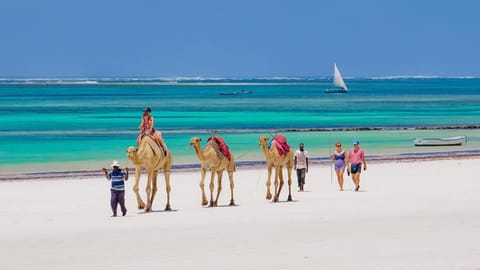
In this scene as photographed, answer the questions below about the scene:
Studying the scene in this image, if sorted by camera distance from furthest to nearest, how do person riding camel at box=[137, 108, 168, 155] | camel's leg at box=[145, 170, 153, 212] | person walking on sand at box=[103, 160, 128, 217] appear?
camel's leg at box=[145, 170, 153, 212], person riding camel at box=[137, 108, 168, 155], person walking on sand at box=[103, 160, 128, 217]

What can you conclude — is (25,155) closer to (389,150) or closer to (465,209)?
(389,150)

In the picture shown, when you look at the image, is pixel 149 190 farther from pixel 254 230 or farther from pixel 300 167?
pixel 300 167

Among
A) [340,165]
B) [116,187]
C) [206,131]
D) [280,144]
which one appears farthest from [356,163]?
[206,131]

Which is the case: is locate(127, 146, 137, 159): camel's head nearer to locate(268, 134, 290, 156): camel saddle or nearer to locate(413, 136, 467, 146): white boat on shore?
locate(268, 134, 290, 156): camel saddle

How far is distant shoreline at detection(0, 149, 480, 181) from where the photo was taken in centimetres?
3193

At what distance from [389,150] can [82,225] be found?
87.4 feet

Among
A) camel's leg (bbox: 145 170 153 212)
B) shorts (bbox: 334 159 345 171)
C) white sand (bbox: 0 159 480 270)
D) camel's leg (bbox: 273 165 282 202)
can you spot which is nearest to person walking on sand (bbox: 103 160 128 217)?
white sand (bbox: 0 159 480 270)

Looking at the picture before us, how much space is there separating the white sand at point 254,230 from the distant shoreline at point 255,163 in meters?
5.24

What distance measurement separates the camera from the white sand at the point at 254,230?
1473 centimetres

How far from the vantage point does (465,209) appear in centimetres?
2038

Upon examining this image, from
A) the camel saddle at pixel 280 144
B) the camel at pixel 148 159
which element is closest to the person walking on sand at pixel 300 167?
the camel saddle at pixel 280 144

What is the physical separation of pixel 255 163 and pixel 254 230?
1798 cm

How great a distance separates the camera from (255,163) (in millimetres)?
35656

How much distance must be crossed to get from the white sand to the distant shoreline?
17.2 feet
